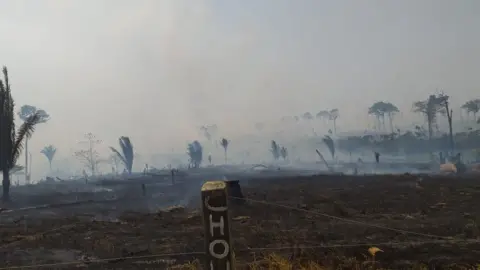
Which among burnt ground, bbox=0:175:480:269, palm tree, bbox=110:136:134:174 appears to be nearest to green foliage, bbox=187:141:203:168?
palm tree, bbox=110:136:134:174

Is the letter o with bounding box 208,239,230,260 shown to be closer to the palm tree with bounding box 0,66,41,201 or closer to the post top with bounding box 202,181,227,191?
the post top with bounding box 202,181,227,191

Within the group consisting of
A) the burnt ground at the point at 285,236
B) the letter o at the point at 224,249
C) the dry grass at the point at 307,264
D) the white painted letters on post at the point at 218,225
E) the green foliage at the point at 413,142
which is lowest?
the burnt ground at the point at 285,236

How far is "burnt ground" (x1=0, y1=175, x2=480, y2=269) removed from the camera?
782 centimetres

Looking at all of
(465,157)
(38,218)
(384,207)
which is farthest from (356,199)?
(465,157)

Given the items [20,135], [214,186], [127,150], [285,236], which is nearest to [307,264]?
[214,186]

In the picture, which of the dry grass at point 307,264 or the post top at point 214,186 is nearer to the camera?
the post top at point 214,186

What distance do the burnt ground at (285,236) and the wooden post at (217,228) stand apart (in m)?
2.57

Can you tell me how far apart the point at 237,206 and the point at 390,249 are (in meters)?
8.02

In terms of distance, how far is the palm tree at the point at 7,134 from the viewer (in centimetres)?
2327

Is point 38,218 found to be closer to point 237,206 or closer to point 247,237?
point 237,206

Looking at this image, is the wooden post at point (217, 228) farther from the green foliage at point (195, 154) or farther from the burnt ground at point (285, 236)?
the green foliage at point (195, 154)

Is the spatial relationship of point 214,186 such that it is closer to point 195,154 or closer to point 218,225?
point 218,225

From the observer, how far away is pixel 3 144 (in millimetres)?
23219

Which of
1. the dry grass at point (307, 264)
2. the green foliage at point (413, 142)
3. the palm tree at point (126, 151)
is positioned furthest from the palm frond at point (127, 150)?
the dry grass at point (307, 264)
